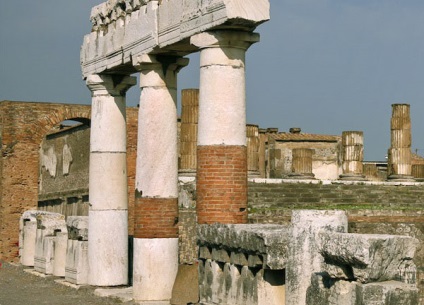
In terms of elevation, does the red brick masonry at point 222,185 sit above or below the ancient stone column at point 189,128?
below

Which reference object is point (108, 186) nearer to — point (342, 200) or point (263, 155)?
point (342, 200)

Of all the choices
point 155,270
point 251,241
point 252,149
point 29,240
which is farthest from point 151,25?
point 252,149

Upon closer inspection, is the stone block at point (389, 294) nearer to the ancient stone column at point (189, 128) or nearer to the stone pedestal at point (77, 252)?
the stone pedestal at point (77, 252)

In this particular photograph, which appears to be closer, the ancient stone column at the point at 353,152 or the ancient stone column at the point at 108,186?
the ancient stone column at the point at 108,186

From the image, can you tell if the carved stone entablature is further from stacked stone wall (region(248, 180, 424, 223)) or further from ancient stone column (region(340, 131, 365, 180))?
ancient stone column (region(340, 131, 365, 180))

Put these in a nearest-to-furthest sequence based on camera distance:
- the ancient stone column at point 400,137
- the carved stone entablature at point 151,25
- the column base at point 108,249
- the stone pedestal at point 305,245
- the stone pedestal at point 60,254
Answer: the stone pedestal at point 305,245 < the carved stone entablature at point 151,25 < the column base at point 108,249 < the stone pedestal at point 60,254 < the ancient stone column at point 400,137

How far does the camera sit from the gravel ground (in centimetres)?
1266

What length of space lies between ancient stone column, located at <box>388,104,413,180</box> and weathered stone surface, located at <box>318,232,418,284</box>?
2051 cm

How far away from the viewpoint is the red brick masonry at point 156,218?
12.0 m

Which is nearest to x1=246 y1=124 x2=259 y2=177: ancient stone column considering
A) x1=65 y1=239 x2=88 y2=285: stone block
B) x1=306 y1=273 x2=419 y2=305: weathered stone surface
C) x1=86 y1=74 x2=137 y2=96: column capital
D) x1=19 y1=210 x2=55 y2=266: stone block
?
x1=19 y1=210 x2=55 y2=266: stone block

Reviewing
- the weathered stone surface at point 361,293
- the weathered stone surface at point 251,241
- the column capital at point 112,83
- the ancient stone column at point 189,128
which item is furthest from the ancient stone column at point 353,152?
the weathered stone surface at point 361,293

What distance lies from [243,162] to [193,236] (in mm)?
6715

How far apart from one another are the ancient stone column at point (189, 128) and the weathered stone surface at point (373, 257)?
14.5 metres

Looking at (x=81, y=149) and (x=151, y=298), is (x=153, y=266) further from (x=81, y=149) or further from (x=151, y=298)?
(x=81, y=149)
